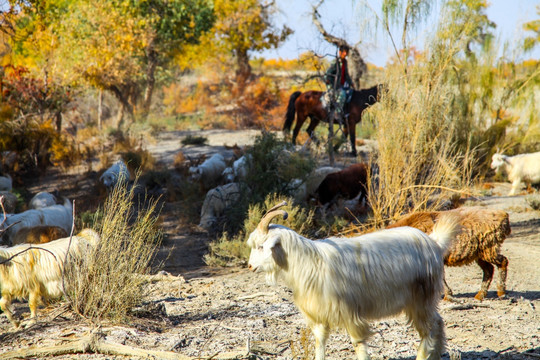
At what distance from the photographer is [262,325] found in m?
5.16

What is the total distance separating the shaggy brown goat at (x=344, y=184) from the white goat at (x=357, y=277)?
6.41 m

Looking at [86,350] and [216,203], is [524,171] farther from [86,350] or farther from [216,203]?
[86,350]

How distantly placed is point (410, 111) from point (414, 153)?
2.14ft

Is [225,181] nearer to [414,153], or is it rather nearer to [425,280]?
[414,153]

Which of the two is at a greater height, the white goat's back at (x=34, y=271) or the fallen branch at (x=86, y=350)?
the white goat's back at (x=34, y=271)

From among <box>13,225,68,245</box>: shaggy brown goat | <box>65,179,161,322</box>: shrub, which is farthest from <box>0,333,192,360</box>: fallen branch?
<box>13,225,68,245</box>: shaggy brown goat

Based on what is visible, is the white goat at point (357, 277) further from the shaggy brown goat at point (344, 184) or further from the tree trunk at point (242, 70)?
the tree trunk at point (242, 70)

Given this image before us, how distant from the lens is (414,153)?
25.3 feet

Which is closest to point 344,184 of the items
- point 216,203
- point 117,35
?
point 216,203

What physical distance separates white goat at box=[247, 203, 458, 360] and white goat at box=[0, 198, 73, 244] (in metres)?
5.64

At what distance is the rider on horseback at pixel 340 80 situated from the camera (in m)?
12.7

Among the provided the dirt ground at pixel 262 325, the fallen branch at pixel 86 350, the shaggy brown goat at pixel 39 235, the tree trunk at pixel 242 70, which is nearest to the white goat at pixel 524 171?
the dirt ground at pixel 262 325

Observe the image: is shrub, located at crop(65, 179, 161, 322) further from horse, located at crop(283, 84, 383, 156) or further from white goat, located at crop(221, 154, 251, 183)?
horse, located at crop(283, 84, 383, 156)

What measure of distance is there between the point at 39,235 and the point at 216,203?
3.96 meters
